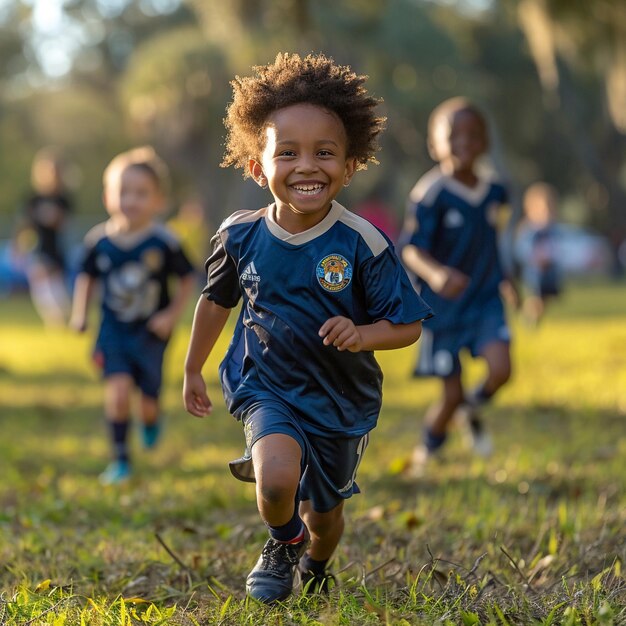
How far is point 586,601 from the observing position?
11.0 feet

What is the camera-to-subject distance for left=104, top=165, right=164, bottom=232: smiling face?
7.12 m

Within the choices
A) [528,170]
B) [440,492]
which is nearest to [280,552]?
[440,492]

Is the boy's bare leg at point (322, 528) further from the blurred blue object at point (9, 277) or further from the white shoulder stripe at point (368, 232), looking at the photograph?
the blurred blue object at point (9, 277)

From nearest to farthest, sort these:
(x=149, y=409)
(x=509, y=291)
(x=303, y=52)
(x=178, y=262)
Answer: (x=509, y=291), (x=178, y=262), (x=149, y=409), (x=303, y=52)

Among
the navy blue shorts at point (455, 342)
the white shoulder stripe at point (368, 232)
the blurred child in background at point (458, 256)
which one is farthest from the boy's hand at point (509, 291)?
the white shoulder stripe at point (368, 232)

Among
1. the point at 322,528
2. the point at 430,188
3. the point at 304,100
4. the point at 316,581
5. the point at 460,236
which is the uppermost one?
the point at 304,100

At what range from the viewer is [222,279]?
3.88 meters

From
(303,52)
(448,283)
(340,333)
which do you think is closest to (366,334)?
(340,333)

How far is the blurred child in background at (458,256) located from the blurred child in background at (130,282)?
1507 millimetres

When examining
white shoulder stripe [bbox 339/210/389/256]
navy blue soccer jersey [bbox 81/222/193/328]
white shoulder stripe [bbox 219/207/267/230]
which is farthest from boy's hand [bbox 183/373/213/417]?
navy blue soccer jersey [bbox 81/222/193/328]

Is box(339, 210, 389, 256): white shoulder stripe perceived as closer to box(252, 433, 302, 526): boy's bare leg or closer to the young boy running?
the young boy running

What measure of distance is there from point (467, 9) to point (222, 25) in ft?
84.3

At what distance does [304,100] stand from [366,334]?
76 centimetres

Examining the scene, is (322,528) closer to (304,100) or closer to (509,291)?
(304,100)
